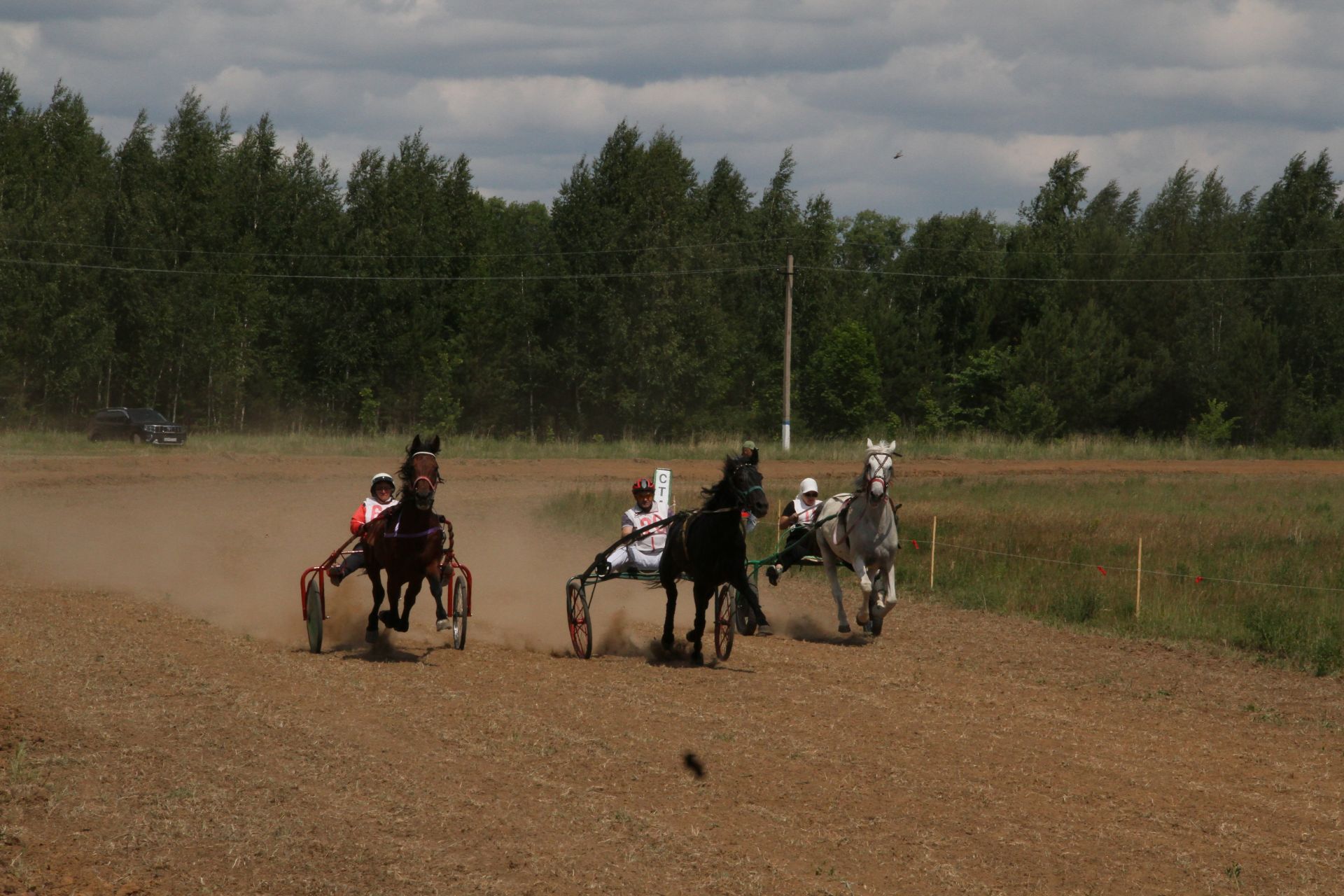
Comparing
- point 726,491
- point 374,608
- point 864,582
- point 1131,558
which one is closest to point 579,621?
point 374,608

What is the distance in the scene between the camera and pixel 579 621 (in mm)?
13430

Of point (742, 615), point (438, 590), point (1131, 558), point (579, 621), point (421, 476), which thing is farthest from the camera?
point (1131, 558)

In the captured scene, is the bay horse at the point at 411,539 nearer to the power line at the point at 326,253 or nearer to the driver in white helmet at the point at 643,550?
the driver in white helmet at the point at 643,550

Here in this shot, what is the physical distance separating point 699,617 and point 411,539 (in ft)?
8.74

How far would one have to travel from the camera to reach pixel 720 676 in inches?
478

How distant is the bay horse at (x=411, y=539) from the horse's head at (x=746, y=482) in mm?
2520

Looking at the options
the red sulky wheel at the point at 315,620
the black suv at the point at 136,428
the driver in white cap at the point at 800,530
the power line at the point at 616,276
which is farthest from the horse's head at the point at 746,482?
the power line at the point at 616,276

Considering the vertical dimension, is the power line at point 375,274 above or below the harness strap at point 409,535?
above

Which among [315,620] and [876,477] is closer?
[315,620]

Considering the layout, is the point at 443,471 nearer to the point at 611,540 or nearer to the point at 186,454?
the point at 186,454

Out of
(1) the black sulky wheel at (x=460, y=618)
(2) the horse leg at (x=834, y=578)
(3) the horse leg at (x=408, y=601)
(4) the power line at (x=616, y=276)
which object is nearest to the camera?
(3) the horse leg at (x=408, y=601)

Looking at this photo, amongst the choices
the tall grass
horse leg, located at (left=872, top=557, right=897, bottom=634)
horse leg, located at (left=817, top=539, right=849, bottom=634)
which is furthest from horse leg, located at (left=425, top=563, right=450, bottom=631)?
the tall grass

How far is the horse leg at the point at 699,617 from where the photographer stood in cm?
1249

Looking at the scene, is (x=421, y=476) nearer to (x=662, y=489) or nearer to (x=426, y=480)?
(x=426, y=480)
